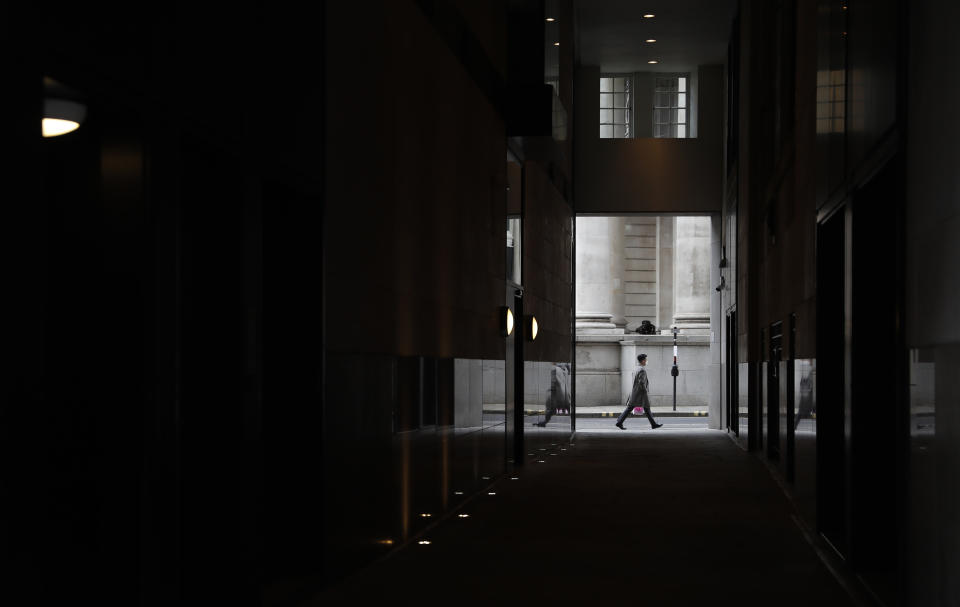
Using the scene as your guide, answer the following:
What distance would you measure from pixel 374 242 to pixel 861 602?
3.55m

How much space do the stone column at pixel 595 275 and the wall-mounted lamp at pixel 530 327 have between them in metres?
17.9

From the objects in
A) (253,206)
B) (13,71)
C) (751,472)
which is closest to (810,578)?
(253,206)

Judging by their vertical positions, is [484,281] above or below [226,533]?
above

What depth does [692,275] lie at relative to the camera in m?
35.6

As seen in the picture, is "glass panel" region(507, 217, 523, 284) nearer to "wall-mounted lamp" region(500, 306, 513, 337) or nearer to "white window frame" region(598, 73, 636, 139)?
"wall-mounted lamp" region(500, 306, 513, 337)

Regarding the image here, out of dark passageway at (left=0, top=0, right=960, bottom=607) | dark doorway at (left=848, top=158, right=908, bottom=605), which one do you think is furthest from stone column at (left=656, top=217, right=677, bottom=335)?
dark doorway at (left=848, top=158, right=908, bottom=605)

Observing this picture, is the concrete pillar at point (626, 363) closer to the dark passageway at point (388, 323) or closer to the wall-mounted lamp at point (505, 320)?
the dark passageway at point (388, 323)

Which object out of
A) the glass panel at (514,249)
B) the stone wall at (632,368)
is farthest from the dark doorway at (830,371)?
the stone wall at (632,368)

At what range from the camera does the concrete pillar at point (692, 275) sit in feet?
115

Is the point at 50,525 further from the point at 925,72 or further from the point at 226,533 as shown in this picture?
the point at 925,72

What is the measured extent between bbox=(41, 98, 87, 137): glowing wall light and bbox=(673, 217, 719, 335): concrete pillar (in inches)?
1241

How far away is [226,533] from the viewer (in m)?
5.32

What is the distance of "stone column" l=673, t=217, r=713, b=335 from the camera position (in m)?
35.2

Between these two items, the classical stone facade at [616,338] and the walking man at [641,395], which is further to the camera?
the classical stone facade at [616,338]
